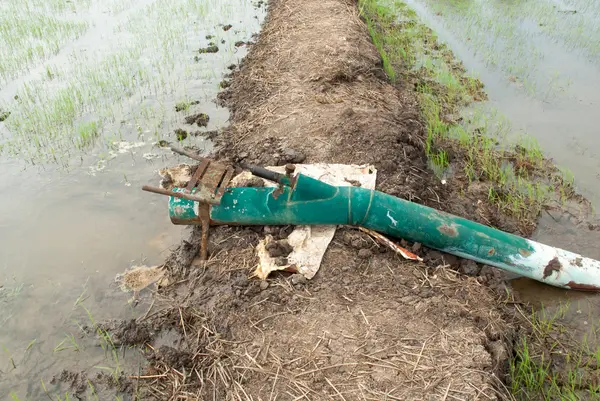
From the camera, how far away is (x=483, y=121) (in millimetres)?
4953

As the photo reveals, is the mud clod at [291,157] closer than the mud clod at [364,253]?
No

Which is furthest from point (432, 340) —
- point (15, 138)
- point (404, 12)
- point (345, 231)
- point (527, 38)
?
point (404, 12)

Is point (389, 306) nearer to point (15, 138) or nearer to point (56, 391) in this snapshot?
point (56, 391)

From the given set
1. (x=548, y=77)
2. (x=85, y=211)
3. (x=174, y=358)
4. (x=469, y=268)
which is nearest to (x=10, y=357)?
(x=174, y=358)

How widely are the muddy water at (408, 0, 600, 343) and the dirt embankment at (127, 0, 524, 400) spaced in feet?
2.80

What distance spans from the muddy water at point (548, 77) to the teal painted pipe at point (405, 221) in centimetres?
23

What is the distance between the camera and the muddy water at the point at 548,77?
3422 mm

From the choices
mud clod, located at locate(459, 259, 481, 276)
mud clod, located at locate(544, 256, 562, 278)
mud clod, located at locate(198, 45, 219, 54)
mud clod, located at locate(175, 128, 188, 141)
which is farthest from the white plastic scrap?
mud clod, located at locate(198, 45, 219, 54)

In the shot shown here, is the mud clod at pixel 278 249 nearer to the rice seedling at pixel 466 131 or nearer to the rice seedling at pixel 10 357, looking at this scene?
the rice seedling at pixel 10 357

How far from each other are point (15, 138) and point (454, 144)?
4.61 m

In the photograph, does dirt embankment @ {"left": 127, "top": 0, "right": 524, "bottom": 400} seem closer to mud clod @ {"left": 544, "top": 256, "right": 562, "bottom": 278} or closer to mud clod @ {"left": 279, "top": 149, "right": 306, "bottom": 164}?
mud clod @ {"left": 279, "top": 149, "right": 306, "bottom": 164}

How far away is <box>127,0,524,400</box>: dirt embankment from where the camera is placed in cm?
222

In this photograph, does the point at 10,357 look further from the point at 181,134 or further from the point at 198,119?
the point at 198,119

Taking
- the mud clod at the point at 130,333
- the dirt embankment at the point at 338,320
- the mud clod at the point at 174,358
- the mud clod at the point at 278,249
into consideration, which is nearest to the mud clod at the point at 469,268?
the dirt embankment at the point at 338,320
